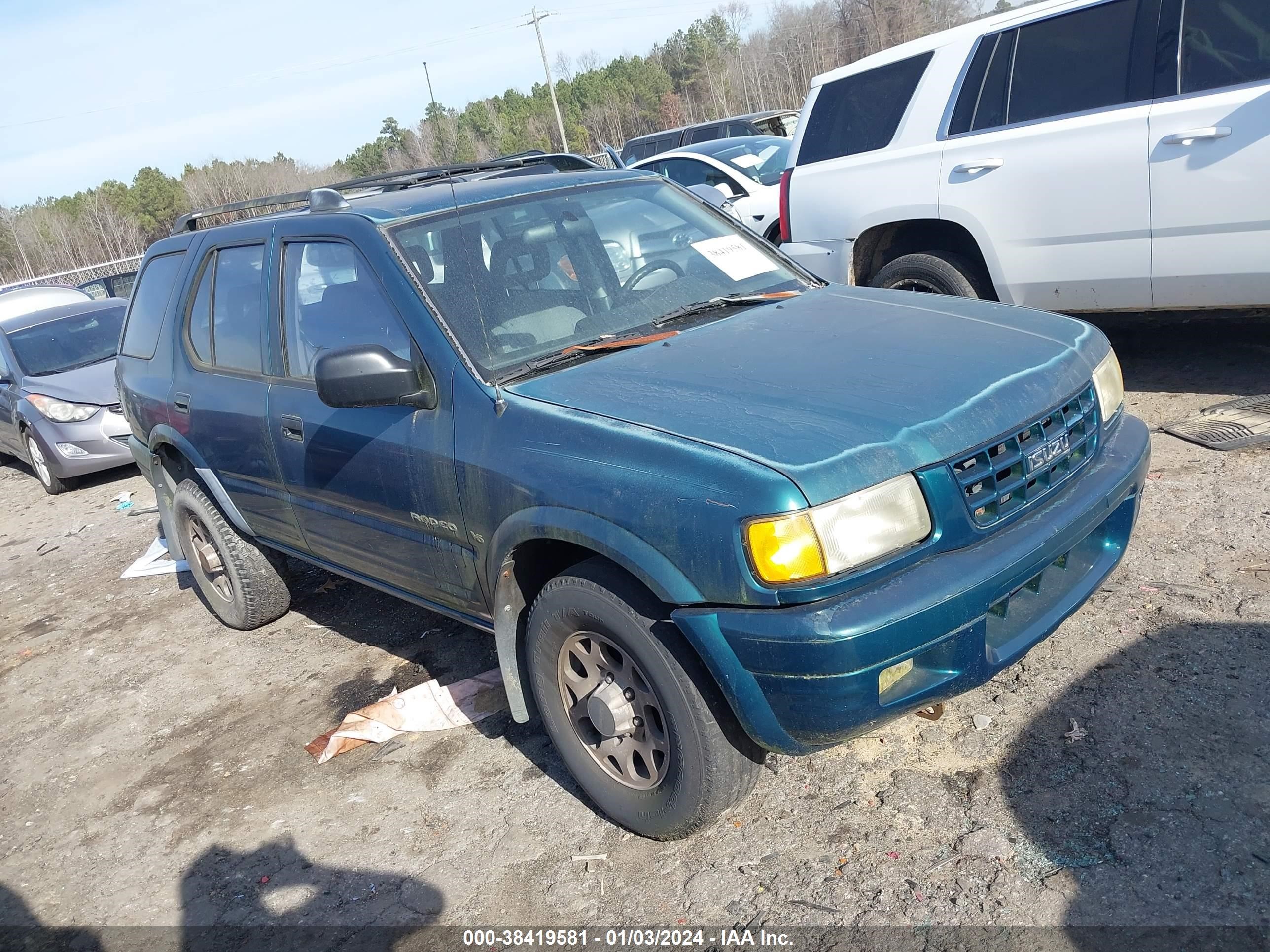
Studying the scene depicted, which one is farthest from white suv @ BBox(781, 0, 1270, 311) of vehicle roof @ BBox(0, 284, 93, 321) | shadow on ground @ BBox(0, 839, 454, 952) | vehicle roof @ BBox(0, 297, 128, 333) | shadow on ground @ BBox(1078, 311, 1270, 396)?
vehicle roof @ BBox(0, 284, 93, 321)

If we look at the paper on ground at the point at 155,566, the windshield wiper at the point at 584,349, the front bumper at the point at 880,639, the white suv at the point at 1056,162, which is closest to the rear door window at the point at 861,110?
the white suv at the point at 1056,162

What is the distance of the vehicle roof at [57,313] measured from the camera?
10.3 meters

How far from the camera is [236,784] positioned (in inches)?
152

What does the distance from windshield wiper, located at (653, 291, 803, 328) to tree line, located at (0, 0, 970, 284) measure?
57796 millimetres

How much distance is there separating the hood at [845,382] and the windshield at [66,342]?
27.8 ft

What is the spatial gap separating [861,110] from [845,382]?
4.02 meters

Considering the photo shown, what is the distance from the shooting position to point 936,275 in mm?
5863

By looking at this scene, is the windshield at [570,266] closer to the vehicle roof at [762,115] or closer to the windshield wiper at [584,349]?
the windshield wiper at [584,349]

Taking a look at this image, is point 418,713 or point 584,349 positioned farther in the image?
point 418,713

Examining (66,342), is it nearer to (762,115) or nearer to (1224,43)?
(1224,43)

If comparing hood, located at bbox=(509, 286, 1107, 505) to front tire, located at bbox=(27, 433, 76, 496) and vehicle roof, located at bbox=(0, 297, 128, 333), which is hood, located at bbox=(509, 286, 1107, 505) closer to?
front tire, located at bbox=(27, 433, 76, 496)

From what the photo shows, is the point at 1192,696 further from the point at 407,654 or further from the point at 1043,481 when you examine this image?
the point at 407,654

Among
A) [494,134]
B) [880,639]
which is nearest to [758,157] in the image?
[880,639]

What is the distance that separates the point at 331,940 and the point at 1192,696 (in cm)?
260
